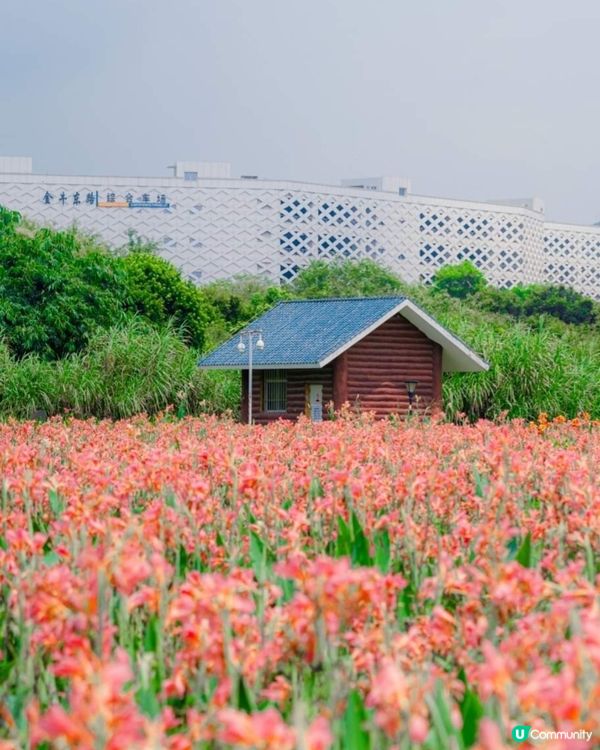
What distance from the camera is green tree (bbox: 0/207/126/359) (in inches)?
1373

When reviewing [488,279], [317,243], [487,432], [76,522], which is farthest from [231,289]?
[76,522]

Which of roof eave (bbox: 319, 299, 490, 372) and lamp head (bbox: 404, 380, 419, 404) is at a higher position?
roof eave (bbox: 319, 299, 490, 372)

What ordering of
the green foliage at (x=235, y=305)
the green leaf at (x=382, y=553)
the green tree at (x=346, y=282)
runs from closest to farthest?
1. the green leaf at (x=382, y=553)
2. the green foliage at (x=235, y=305)
3. the green tree at (x=346, y=282)

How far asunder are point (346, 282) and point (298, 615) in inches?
2529

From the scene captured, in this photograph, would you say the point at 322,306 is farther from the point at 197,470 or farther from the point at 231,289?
the point at 231,289

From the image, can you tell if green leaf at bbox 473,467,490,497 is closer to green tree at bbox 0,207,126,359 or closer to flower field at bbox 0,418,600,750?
flower field at bbox 0,418,600,750

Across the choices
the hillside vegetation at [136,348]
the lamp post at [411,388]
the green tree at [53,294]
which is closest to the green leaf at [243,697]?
the hillside vegetation at [136,348]

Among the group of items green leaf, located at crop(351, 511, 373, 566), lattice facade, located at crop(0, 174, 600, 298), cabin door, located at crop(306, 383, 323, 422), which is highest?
lattice facade, located at crop(0, 174, 600, 298)

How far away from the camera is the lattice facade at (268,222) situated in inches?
3438

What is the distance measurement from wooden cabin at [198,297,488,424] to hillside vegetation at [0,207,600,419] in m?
1.59

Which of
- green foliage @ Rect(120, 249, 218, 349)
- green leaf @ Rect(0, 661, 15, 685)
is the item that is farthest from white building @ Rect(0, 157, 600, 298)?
green leaf @ Rect(0, 661, 15, 685)

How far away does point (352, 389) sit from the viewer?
24891 millimetres

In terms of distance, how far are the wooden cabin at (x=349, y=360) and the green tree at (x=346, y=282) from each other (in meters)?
36.2

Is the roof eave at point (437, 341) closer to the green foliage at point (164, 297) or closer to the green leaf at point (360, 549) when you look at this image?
the green foliage at point (164, 297)
